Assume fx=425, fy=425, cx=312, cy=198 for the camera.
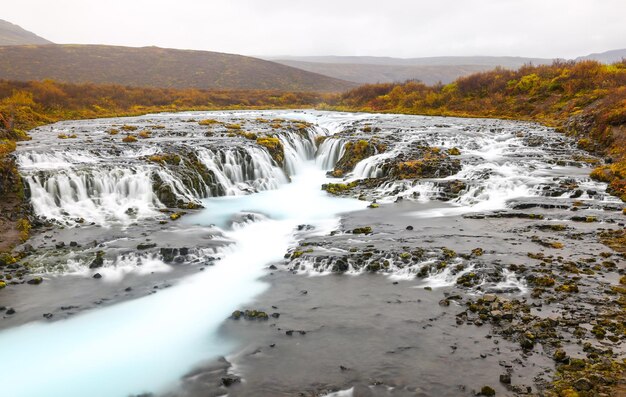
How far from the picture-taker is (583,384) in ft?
21.4

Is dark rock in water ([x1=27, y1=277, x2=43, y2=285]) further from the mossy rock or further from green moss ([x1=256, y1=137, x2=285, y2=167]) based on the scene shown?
the mossy rock

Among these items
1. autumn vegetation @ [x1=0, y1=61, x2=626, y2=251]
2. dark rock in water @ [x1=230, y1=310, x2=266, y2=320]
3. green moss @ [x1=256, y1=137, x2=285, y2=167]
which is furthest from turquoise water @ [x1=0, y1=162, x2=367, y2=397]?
green moss @ [x1=256, y1=137, x2=285, y2=167]

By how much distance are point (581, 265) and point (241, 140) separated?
20.3 m

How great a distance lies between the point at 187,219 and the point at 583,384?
45.3ft

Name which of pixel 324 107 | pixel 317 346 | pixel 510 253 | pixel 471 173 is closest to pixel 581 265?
pixel 510 253

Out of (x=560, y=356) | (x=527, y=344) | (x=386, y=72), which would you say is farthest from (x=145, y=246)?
(x=386, y=72)

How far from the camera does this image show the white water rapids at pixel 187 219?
27.2 feet

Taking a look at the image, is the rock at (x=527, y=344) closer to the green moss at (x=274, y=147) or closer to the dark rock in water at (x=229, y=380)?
the dark rock in water at (x=229, y=380)

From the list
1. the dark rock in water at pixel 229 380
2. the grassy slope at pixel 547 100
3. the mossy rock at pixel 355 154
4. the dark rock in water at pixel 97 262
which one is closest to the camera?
the dark rock in water at pixel 229 380

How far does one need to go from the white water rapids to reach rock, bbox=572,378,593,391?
20.2ft

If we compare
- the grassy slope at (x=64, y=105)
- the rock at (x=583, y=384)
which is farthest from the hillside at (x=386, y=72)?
the rock at (x=583, y=384)

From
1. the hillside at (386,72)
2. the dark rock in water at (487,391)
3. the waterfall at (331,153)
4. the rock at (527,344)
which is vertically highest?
the hillside at (386,72)

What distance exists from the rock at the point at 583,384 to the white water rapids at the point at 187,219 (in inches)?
242

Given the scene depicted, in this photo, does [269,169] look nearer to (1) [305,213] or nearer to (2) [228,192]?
(2) [228,192]
